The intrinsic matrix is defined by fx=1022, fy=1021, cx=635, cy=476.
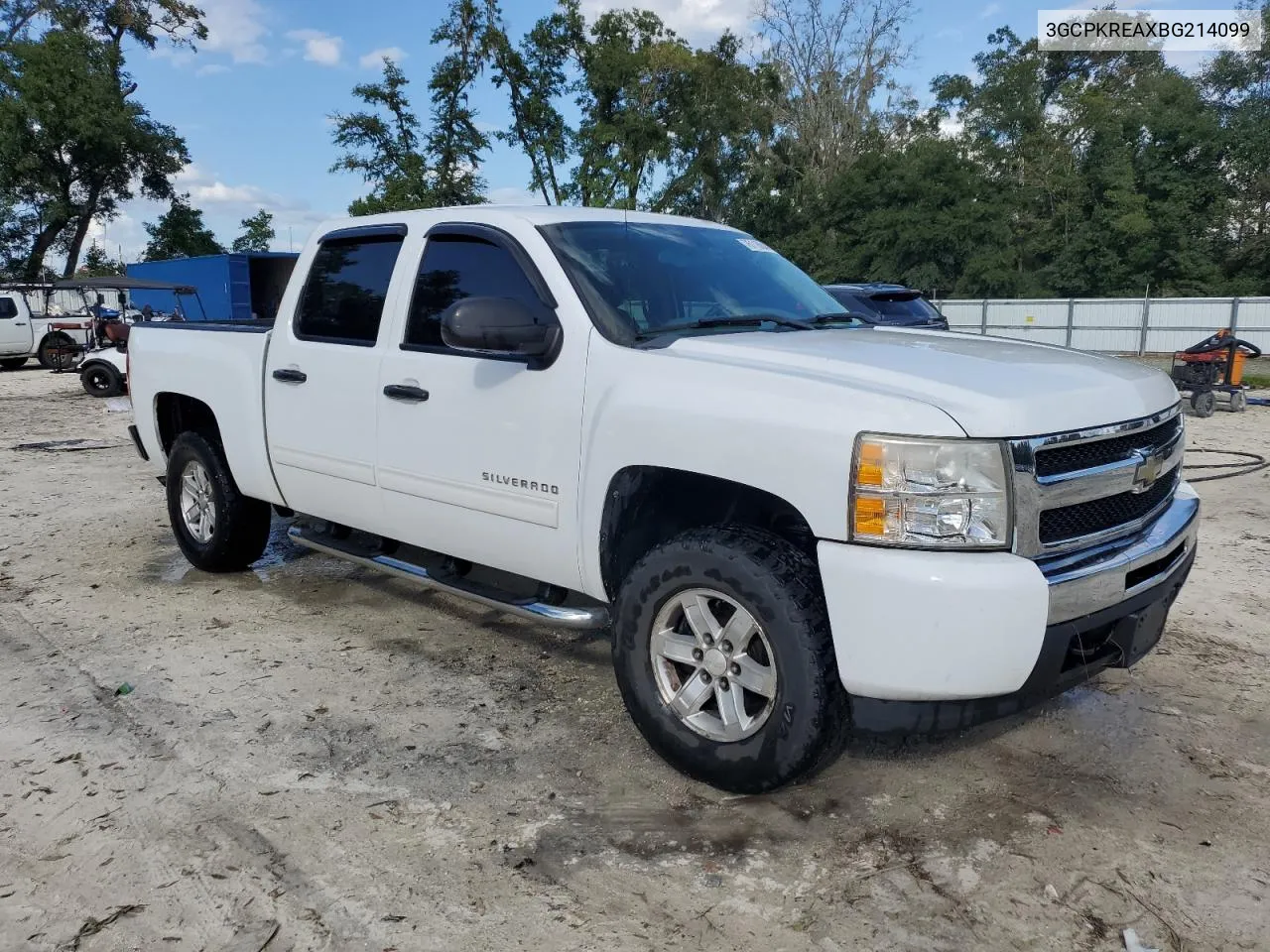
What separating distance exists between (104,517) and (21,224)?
142 ft

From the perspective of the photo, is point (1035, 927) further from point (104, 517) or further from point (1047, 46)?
point (1047, 46)

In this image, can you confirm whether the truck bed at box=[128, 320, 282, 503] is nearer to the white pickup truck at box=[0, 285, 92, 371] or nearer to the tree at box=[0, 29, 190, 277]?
the white pickup truck at box=[0, 285, 92, 371]

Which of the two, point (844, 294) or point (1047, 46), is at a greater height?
point (1047, 46)

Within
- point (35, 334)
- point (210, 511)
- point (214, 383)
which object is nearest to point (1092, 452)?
point (214, 383)

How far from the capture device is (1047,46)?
5538cm

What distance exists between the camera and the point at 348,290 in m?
4.62

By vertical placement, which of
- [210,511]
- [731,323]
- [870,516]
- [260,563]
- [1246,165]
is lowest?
[260,563]

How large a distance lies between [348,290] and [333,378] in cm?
44

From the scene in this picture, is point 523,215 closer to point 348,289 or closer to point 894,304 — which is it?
point 348,289

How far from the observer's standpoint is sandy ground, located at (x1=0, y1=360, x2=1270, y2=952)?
2.60 m

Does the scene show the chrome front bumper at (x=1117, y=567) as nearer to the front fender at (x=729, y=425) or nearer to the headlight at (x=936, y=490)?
the headlight at (x=936, y=490)

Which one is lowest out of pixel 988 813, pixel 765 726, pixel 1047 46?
pixel 988 813

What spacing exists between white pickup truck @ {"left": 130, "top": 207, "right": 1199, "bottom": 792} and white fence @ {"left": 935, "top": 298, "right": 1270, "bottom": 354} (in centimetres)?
2764

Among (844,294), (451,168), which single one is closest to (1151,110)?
(451,168)
